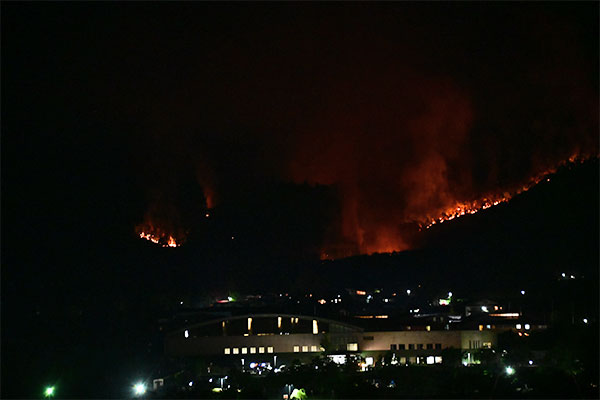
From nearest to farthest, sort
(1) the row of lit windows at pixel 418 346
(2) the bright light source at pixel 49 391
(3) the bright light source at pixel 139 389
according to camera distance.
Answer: (2) the bright light source at pixel 49 391
(3) the bright light source at pixel 139 389
(1) the row of lit windows at pixel 418 346

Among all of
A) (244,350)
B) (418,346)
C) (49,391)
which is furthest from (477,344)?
(49,391)

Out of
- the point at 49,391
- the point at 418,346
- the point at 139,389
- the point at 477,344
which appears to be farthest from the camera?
the point at 477,344

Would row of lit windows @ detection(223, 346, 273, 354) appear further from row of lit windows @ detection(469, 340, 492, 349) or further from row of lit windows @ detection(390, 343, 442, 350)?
row of lit windows @ detection(469, 340, 492, 349)

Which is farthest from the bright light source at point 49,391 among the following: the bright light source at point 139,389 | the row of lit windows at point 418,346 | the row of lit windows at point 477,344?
the row of lit windows at point 477,344

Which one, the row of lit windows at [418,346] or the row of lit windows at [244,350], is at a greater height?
the row of lit windows at [418,346]

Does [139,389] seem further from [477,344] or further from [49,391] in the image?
[477,344]

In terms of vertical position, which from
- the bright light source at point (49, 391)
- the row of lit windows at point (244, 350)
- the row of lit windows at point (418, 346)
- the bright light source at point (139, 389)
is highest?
the row of lit windows at point (418, 346)

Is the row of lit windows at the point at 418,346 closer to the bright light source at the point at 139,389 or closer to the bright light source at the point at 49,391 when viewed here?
the bright light source at the point at 139,389

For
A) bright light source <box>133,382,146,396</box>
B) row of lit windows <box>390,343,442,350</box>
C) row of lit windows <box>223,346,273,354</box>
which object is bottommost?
bright light source <box>133,382,146,396</box>

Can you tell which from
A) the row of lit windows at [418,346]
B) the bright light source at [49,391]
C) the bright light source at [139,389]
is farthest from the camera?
the row of lit windows at [418,346]

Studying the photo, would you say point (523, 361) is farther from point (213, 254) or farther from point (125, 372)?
point (213, 254)

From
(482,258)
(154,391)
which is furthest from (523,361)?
(482,258)

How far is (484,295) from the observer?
18.0 m

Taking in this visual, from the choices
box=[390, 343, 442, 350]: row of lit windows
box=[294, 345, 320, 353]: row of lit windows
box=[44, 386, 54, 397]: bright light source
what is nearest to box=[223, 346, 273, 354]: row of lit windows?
box=[294, 345, 320, 353]: row of lit windows
